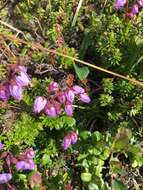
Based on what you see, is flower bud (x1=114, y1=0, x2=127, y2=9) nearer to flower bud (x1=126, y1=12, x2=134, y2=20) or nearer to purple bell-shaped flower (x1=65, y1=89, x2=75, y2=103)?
flower bud (x1=126, y1=12, x2=134, y2=20)

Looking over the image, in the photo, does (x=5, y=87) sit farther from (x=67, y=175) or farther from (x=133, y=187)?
(x=133, y=187)

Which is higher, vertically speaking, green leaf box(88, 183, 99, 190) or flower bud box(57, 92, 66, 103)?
flower bud box(57, 92, 66, 103)

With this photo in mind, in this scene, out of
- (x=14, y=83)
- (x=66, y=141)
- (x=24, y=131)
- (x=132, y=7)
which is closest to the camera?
(x=14, y=83)

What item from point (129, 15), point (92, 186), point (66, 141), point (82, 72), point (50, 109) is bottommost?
point (92, 186)

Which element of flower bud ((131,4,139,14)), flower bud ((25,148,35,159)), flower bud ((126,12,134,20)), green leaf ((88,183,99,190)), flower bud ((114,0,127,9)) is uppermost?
flower bud ((114,0,127,9))

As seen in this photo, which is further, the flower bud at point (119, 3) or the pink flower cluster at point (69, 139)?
the flower bud at point (119, 3)

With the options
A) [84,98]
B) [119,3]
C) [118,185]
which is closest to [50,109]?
[84,98]

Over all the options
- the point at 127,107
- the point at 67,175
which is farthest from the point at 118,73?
the point at 67,175

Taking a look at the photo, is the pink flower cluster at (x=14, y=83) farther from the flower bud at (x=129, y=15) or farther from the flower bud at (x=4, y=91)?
the flower bud at (x=129, y=15)

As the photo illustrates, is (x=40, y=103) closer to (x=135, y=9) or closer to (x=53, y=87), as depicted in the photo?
(x=53, y=87)

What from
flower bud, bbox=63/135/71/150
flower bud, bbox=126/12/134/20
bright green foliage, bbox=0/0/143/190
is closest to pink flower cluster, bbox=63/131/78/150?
flower bud, bbox=63/135/71/150

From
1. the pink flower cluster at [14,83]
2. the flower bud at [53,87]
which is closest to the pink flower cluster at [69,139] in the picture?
the flower bud at [53,87]
